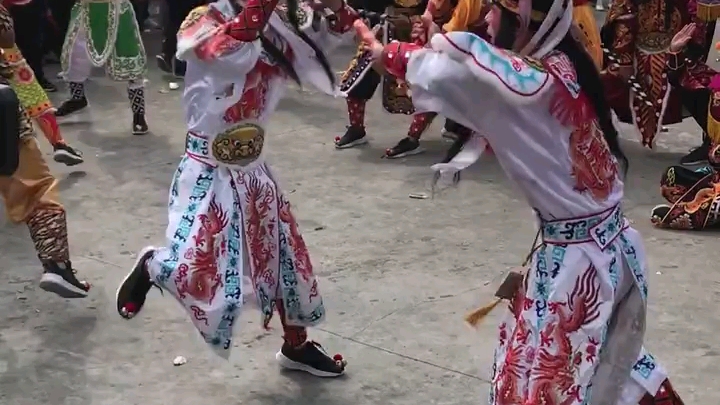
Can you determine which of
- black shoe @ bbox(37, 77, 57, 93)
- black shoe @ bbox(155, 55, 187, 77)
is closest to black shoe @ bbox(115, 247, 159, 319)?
black shoe @ bbox(37, 77, 57, 93)

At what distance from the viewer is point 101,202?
5773 mm

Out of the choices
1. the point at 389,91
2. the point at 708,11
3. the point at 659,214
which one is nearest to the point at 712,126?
the point at 659,214

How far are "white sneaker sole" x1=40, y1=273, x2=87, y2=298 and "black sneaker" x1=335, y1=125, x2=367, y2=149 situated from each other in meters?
2.78

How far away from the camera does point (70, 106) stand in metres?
7.58

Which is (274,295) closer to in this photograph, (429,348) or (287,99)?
(429,348)

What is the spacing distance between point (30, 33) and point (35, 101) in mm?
3116

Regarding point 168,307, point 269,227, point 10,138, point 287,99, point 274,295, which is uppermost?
point 10,138

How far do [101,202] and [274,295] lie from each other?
8.01 ft

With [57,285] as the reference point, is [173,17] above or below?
below

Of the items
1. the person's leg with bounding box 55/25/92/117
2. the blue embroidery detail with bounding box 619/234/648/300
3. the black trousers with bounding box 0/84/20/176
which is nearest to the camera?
the black trousers with bounding box 0/84/20/176

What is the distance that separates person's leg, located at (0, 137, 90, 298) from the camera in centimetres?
414

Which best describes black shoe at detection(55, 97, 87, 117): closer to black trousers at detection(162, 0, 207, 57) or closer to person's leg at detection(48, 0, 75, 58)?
black trousers at detection(162, 0, 207, 57)

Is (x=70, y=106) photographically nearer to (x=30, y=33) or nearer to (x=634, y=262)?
(x=30, y=33)

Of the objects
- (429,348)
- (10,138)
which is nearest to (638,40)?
(429,348)
